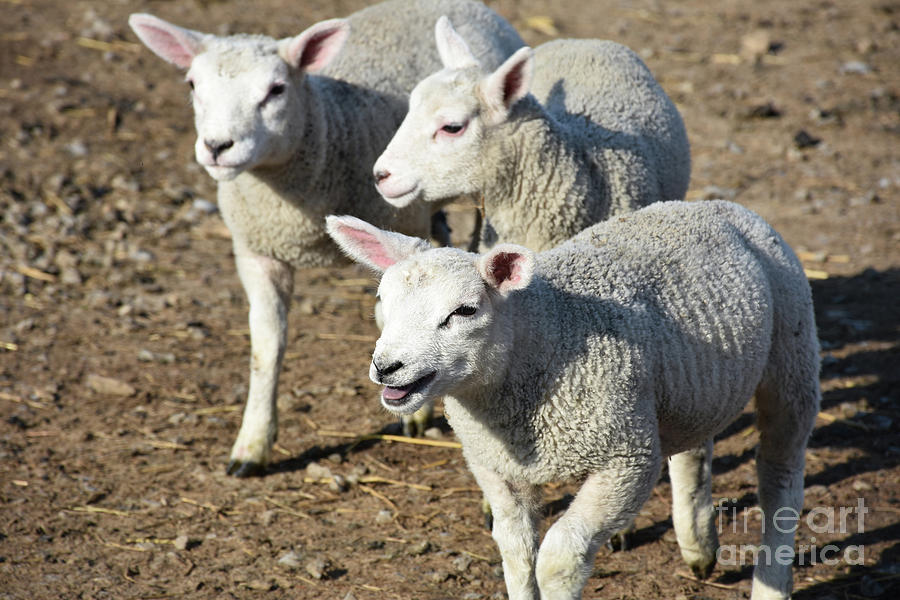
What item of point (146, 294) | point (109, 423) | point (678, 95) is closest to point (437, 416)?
point (109, 423)

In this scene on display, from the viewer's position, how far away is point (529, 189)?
442 cm

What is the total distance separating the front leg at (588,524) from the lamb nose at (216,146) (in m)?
2.18

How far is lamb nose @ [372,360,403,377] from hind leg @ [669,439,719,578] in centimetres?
163

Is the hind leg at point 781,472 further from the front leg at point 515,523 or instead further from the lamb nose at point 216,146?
the lamb nose at point 216,146

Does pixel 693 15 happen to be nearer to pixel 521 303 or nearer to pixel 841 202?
pixel 841 202

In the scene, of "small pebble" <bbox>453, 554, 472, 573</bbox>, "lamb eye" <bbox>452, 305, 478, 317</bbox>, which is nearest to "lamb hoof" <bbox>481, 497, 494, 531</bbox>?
"small pebble" <bbox>453, 554, 472, 573</bbox>

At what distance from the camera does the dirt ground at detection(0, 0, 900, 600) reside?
4.24 metres

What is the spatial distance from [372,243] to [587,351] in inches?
29.1

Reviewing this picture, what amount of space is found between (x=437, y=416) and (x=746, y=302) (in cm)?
242

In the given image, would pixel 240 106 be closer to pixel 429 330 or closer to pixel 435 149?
pixel 435 149

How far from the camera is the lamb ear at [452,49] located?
454 centimetres

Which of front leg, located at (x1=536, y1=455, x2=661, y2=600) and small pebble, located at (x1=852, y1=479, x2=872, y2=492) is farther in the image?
small pebble, located at (x1=852, y1=479, x2=872, y2=492)

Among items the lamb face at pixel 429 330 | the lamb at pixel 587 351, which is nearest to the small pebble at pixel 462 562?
the lamb at pixel 587 351
